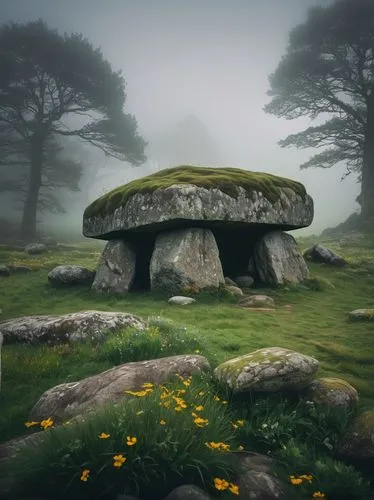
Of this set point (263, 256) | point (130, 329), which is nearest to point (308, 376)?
point (130, 329)

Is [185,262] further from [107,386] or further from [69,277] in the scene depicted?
[107,386]

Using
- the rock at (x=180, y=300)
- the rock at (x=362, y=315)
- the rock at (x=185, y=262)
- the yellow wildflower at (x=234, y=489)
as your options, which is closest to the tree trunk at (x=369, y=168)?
the rock at (x=185, y=262)

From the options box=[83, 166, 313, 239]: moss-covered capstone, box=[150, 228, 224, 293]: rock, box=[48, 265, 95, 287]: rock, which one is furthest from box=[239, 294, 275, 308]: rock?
box=[48, 265, 95, 287]: rock

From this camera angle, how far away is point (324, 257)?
17047mm

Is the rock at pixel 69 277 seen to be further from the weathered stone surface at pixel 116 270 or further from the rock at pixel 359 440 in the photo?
the rock at pixel 359 440

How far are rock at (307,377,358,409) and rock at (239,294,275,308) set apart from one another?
588cm

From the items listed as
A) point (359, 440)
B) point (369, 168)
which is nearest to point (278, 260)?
point (359, 440)

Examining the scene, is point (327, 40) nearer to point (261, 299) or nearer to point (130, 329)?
point (261, 299)

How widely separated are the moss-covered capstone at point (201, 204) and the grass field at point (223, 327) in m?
2.37

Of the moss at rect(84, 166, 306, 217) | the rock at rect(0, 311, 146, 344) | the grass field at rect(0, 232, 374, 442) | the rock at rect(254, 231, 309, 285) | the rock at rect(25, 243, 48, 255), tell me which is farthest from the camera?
the rock at rect(25, 243, 48, 255)

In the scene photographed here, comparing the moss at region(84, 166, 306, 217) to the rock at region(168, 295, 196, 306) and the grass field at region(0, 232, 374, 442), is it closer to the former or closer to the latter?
the grass field at region(0, 232, 374, 442)

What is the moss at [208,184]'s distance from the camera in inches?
492

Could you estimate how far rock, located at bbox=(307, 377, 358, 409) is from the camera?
4.91 metres

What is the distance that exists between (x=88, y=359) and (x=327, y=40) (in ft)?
109
